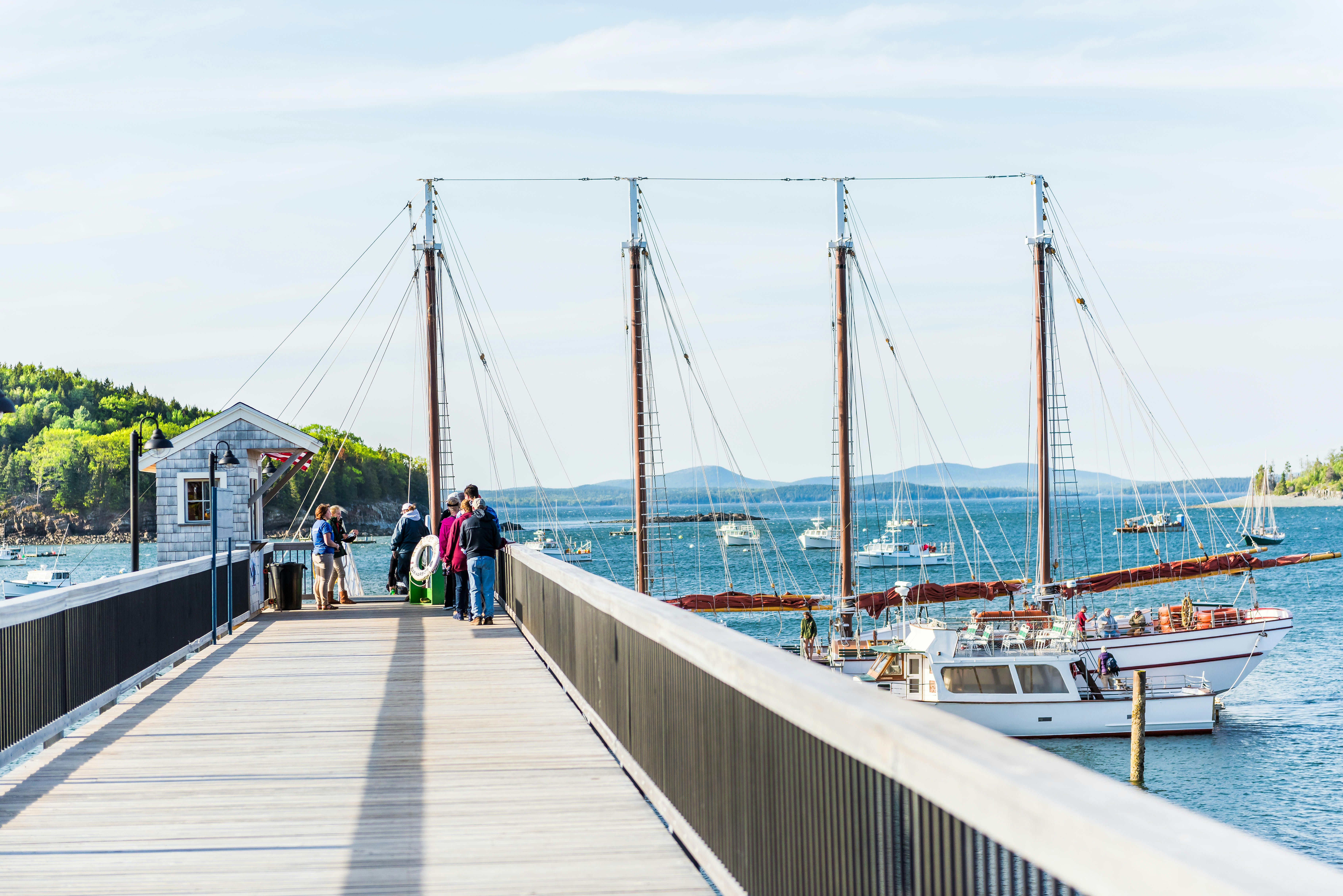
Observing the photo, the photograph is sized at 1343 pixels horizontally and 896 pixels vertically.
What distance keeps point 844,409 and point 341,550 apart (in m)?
24.4

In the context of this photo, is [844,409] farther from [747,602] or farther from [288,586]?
[288,586]

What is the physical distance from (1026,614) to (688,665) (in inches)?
1540

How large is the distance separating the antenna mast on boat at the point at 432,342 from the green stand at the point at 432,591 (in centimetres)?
282

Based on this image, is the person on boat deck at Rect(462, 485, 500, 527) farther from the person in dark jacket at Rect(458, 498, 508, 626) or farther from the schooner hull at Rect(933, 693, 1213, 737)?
the schooner hull at Rect(933, 693, 1213, 737)

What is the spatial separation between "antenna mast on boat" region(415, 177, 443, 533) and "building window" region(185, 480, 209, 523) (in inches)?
171

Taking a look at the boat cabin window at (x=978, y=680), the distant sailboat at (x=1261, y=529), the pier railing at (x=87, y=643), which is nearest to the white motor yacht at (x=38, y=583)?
the boat cabin window at (x=978, y=680)

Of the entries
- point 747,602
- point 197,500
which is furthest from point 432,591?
point 747,602

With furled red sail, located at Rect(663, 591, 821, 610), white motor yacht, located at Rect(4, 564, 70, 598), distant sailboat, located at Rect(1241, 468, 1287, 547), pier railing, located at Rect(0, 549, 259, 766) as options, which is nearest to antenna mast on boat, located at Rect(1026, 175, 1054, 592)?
furled red sail, located at Rect(663, 591, 821, 610)

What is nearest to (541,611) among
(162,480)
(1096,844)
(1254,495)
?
(1096,844)

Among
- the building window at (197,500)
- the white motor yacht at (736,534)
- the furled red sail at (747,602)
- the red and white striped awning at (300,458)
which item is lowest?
the white motor yacht at (736,534)

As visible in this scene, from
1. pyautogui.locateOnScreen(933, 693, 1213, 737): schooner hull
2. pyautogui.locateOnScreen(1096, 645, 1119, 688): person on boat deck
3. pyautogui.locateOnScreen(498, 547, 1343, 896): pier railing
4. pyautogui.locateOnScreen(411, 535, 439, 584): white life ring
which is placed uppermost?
pyautogui.locateOnScreen(498, 547, 1343, 896): pier railing

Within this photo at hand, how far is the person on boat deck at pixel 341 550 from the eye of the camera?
2019 cm

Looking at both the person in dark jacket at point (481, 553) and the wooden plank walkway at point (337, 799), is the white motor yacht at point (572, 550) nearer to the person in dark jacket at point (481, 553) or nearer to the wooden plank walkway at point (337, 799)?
the person in dark jacket at point (481, 553)

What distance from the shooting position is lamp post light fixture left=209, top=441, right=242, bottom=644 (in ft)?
48.3
